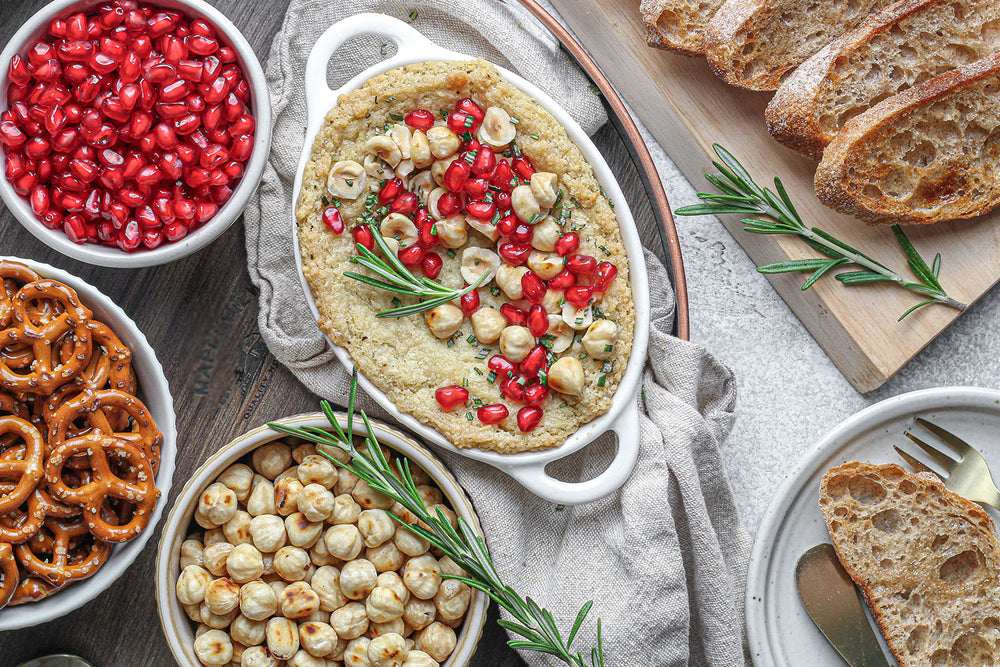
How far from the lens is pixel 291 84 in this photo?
2426mm

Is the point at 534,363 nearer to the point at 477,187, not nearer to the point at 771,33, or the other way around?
the point at 477,187

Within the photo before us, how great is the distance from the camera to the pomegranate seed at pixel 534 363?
2279 millimetres

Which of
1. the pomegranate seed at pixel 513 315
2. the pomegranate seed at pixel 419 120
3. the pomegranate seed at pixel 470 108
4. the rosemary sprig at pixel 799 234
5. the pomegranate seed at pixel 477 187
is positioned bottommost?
the pomegranate seed at pixel 513 315

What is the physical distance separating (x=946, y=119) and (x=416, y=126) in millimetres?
1497

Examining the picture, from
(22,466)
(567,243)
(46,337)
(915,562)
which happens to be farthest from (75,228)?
(915,562)

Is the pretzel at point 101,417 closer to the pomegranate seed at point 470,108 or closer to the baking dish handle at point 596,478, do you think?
the baking dish handle at point 596,478

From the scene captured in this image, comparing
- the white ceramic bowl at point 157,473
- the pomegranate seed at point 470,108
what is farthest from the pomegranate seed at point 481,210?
the white ceramic bowl at point 157,473

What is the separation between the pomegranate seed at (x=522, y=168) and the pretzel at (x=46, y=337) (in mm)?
1148

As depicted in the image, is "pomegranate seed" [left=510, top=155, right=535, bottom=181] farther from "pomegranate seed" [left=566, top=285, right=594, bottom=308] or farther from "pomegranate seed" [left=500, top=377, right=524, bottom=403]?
"pomegranate seed" [left=500, top=377, right=524, bottom=403]

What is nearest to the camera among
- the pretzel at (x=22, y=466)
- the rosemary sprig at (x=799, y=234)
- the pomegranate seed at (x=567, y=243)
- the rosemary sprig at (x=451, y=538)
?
the pretzel at (x=22, y=466)

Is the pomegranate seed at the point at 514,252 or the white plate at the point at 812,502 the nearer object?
the pomegranate seed at the point at 514,252

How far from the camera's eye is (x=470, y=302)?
2.30 metres

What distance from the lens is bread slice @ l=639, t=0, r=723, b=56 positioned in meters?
2.38

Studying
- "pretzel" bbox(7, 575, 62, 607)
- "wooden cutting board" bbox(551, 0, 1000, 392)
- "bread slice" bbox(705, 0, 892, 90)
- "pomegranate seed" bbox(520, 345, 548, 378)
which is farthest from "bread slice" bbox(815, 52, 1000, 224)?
"pretzel" bbox(7, 575, 62, 607)
